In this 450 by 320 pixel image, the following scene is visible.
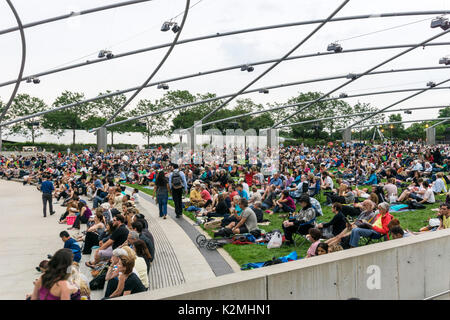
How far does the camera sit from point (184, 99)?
215ft

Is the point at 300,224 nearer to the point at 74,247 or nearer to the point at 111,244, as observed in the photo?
the point at 111,244

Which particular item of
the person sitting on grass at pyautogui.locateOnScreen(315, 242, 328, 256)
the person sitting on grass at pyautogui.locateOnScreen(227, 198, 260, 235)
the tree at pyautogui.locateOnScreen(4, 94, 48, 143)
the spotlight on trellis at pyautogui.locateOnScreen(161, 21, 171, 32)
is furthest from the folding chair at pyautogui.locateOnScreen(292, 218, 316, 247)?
the tree at pyautogui.locateOnScreen(4, 94, 48, 143)

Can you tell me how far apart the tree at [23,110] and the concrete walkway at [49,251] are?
54.8 m

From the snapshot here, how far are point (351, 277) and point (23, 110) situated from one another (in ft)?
234

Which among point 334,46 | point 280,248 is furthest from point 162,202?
point 334,46

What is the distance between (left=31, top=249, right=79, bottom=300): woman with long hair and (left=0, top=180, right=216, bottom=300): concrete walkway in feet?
9.46

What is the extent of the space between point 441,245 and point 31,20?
17099 mm

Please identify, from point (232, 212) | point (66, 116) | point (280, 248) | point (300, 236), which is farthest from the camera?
point (66, 116)

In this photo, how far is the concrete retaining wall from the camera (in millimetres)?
3830

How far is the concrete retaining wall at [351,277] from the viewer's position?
12.6ft

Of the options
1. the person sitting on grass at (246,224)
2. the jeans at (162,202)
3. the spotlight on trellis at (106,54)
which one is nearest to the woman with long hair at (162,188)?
the jeans at (162,202)

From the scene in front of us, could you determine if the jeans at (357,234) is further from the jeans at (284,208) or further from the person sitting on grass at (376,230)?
the jeans at (284,208)

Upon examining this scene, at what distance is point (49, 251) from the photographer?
10.4 meters
